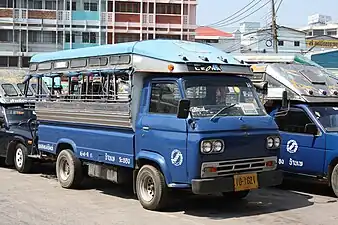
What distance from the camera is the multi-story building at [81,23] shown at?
4406 cm

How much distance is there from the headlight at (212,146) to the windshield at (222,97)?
0.50 metres

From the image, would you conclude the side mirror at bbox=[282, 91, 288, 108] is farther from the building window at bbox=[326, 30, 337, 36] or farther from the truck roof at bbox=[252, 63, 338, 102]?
the building window at bbox=[326, 30, 337, 36]

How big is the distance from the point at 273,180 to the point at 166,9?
39665mm

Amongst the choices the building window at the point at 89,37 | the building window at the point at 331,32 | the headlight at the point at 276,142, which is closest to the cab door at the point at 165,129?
the headlight at the point at 276,142

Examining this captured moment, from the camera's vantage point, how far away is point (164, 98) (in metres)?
8.95

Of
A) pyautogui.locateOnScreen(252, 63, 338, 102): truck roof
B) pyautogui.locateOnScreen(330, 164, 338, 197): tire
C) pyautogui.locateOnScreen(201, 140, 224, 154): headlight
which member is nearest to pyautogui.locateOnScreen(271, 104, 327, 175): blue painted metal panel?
pyautogui.locateOnScreen(330, 164, 338, 197): tire

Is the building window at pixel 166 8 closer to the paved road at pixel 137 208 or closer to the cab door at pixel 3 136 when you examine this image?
the cab door at pixel 3 136

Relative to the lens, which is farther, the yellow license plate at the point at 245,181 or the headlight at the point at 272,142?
the headlight at the point at 272,142

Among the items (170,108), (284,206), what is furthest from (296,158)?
(170,108)

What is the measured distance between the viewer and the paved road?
834 centimetres

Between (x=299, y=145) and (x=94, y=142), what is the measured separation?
391 centimetres

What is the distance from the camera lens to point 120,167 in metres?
9.84

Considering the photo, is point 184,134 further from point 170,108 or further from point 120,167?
point 120,167

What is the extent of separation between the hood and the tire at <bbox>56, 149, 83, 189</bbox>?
3.50m
